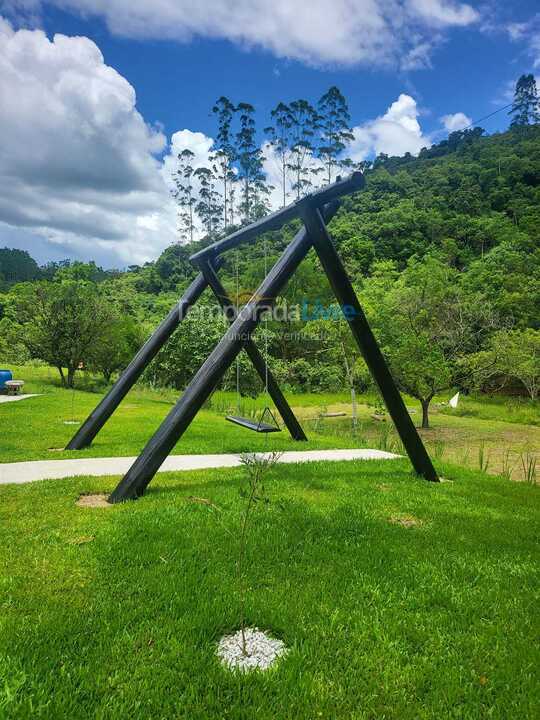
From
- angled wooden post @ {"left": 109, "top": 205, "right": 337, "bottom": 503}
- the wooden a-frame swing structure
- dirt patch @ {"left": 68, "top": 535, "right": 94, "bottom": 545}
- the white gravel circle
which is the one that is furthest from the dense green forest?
the white gravel circle

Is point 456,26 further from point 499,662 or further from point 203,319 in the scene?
point 499,662

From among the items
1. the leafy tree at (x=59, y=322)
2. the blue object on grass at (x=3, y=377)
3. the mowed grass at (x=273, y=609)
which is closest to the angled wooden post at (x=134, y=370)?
the mowed grass at (x=273, y=609)

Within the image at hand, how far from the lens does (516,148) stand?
52.2m

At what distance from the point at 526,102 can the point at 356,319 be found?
87599 mm

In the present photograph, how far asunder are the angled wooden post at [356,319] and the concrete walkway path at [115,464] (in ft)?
4.80

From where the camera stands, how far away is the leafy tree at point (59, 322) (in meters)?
18.8

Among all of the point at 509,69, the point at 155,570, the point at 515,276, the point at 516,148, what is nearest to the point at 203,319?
the point at 509,69

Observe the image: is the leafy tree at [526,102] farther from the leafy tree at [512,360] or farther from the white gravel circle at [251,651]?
the white gravel circle at [251,651]

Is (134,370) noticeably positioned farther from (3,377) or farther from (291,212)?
(3,377)

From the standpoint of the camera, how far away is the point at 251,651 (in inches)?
83.4

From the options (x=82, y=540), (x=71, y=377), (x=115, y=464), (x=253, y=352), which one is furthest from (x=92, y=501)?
(x=71, y=377)

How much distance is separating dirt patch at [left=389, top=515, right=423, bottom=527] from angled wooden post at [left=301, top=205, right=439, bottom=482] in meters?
1.50

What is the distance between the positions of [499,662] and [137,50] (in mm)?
17158

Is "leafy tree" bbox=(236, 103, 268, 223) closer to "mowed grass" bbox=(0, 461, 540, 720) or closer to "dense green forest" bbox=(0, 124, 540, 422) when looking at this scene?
"dense green forest" bbox=(0, 124, 540, 422)
